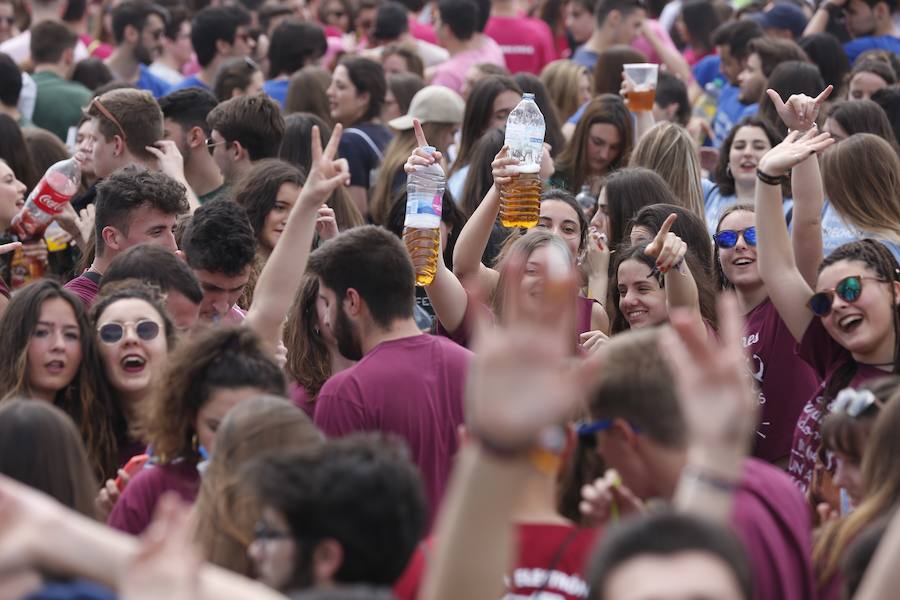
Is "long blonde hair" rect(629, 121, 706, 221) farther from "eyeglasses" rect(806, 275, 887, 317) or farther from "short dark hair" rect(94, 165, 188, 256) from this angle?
"short dark hair" rect(94, 165, 188, 256)

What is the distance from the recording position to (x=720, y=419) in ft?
8.86

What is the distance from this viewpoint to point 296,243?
4.89 metres

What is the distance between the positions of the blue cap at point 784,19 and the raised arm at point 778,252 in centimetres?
748

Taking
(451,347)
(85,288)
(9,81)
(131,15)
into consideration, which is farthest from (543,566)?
(131,15)

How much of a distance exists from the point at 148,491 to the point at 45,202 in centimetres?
307

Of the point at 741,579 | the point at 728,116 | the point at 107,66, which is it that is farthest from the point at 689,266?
the point at 107,66

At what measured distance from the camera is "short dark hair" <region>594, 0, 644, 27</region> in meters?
12.1

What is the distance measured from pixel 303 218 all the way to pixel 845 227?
2718 mm

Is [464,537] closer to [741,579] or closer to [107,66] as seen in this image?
[741,579]

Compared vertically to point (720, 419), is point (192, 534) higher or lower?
lower

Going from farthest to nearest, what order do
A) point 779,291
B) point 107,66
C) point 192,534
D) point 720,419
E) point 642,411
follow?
point 107,66, point 779,291, point 192,534, point 642,411, point 720,419

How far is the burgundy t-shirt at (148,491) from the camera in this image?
4.20 m

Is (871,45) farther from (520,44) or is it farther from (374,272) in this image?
(374,272)

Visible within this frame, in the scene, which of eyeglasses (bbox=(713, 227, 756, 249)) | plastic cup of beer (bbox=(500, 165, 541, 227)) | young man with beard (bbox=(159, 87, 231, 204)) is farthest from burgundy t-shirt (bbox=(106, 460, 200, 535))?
young man with beard (bbox=(159, 87, 231, 204))
